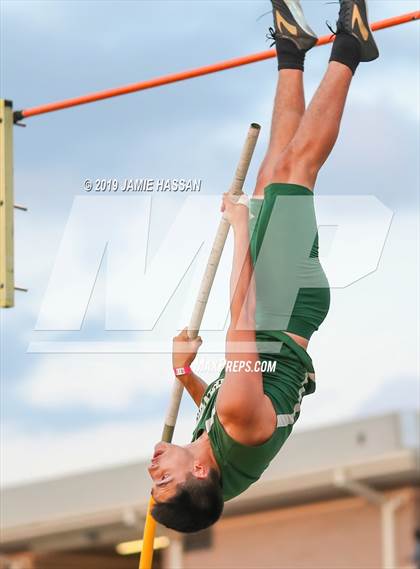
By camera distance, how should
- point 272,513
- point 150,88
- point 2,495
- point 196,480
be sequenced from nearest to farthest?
point 196,480 → point 150,88 → point 272,513 → point 2,495

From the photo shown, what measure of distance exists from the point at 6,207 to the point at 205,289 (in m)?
1.13

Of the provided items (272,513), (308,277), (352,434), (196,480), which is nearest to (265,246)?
(308,277)

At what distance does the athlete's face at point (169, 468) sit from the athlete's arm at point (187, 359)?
654mm

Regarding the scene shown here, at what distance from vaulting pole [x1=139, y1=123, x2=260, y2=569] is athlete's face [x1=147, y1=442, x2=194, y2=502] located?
358 millimetres

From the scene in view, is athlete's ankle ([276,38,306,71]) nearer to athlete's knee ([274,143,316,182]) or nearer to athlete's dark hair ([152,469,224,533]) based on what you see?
athlete's knee ([274,143,316,182])

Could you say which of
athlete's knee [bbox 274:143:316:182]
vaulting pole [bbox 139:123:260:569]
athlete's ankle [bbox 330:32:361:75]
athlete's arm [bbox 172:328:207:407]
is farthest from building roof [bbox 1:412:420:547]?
athlete's ankle [bbox 330:32:361:75]

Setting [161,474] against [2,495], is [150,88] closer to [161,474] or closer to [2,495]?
[161,474]

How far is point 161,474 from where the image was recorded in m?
9.02

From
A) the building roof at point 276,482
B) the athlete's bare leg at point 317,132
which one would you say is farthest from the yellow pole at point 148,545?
the building roof at point 276,482

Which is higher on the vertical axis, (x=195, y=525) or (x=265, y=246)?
(x=265, y=246)

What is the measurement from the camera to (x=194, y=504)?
352 inches

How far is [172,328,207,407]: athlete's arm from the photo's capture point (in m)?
9.58

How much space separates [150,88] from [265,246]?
1.64 m

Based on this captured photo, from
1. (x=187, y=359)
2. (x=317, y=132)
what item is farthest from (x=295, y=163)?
(x=187, y=359)
